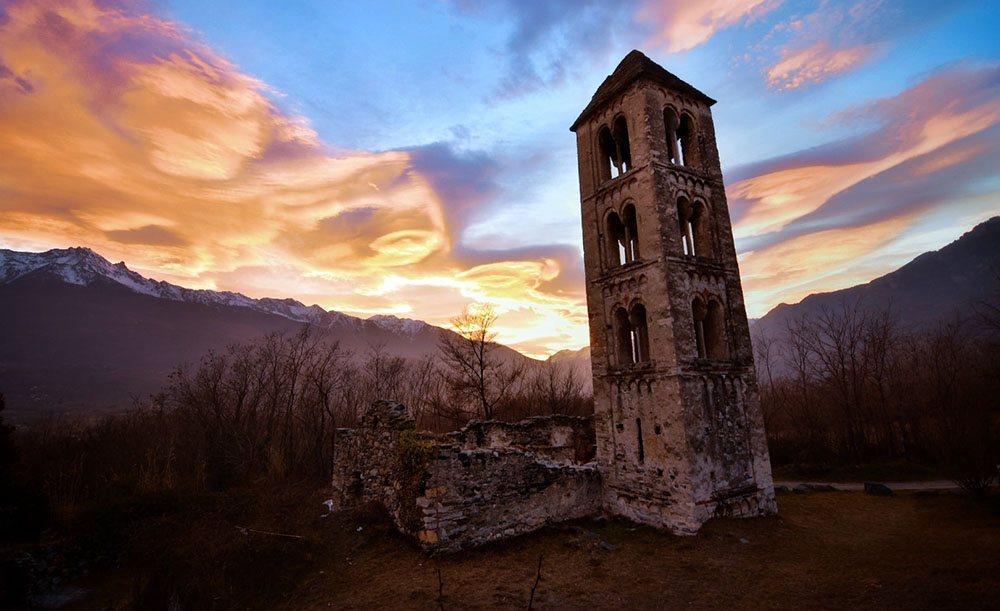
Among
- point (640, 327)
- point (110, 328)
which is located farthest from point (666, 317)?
point (110, 328)

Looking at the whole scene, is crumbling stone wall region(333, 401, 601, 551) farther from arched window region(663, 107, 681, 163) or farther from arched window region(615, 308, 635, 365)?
arched window region(663, 107, 681, 163)

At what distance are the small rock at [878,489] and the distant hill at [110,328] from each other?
48.9 meters

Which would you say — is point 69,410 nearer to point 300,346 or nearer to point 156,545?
point 300,346

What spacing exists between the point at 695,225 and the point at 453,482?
1166 cm

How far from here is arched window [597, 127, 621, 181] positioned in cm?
1542

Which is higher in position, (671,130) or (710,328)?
(671,130)

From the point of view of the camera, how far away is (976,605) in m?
6.66

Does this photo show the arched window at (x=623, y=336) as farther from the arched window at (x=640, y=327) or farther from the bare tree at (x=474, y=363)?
the bare tree at (x=474, y=363)

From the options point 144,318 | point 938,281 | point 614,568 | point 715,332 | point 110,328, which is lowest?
point 614,568

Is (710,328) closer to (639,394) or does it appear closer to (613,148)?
(639,394)

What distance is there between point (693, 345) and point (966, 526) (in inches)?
323

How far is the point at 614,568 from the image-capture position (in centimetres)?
939

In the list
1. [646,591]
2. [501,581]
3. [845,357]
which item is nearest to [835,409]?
[845,357]

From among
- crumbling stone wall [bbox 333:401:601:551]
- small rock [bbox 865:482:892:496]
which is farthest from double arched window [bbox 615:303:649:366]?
small rock [bbox 865:482:892:496]
